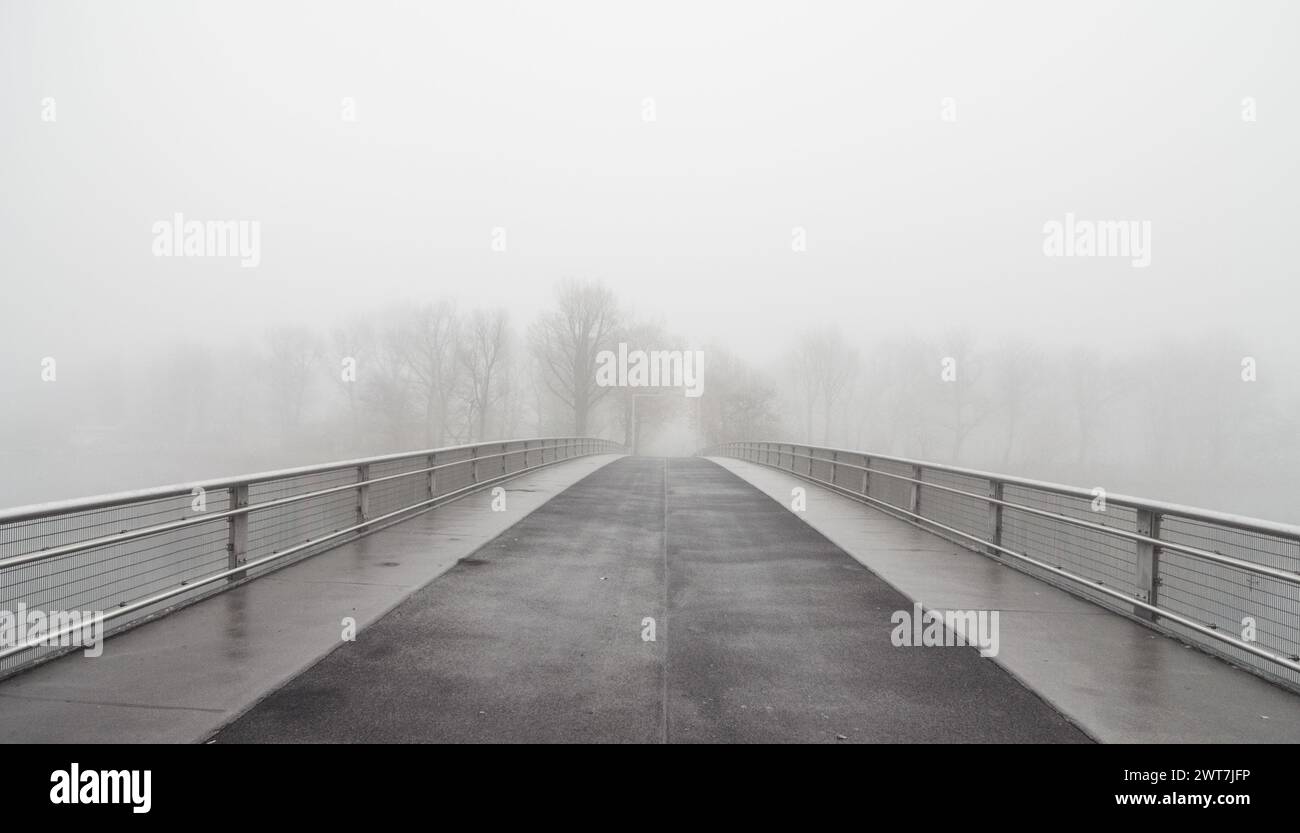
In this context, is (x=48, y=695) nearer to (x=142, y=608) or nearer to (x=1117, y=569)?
(x=142, y=608)

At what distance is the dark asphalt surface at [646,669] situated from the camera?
3.56 metres

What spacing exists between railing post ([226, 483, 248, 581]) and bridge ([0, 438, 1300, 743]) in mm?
18

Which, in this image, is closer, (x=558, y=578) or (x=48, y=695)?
(x=48, y=695)

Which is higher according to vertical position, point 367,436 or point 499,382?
point 499,382

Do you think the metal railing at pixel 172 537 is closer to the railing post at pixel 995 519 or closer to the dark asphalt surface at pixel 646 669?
the dark asphalt surface at pixel 646 669

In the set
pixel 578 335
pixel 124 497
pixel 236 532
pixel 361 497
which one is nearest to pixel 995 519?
pixel 361 497

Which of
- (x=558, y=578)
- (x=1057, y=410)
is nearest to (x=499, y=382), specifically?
(x=1057, y=410)

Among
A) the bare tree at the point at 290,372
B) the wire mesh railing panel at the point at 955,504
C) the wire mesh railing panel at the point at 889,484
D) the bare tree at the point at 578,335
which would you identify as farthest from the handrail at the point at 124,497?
the bare tree at the point at 290,372

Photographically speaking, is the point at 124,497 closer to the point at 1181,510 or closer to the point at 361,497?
the point at 361,497

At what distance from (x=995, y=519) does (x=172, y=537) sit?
29.5 ft
